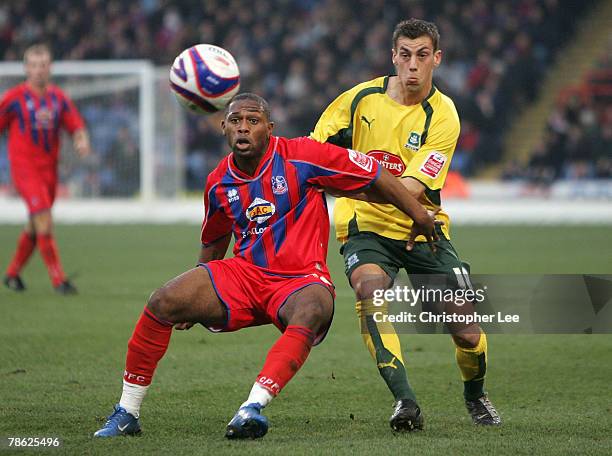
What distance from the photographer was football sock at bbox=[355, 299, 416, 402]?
5.22 metres

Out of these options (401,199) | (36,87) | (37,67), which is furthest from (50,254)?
(401,199)

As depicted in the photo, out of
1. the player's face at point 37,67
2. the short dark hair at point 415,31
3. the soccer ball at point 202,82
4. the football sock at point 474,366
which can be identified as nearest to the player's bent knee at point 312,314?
the football sock at point 474,366

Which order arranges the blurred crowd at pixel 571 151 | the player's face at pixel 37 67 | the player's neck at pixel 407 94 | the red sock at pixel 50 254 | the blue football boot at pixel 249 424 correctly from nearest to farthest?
the blue football boot at pixel 249 424, the player's neck at pixel 407 94, the red sock at pixel 50 254, the player's face at pixel 37 67, the blurred crowd at pixel 571 151

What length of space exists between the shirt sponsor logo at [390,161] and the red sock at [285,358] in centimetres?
123

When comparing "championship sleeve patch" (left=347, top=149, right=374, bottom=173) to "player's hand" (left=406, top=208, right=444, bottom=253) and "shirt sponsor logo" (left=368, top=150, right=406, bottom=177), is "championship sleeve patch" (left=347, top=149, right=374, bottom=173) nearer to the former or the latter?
"player's hand" (left=406, top=208, right=444, bottom=253)

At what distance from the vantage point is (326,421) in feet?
18.1

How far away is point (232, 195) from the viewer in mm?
5305

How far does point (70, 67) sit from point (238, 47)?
238 inches

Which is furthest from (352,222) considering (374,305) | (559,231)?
(559,231)

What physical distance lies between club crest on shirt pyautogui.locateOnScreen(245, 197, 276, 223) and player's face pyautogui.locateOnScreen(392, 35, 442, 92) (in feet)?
3.64

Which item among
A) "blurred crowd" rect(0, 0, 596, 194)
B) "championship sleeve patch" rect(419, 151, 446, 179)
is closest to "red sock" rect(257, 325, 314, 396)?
"championship sleeve patch" rect(419, 151, 446, 179)

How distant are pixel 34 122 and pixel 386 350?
6786 millimetres

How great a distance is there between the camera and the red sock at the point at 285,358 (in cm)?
488

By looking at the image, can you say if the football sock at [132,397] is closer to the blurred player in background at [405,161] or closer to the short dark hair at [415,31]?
the blurred player in background at [405,161]
